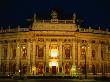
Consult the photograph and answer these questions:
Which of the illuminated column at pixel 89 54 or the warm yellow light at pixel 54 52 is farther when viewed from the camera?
the illuminated column at pixel 89 54

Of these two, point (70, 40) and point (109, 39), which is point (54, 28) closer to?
point (70, 40)

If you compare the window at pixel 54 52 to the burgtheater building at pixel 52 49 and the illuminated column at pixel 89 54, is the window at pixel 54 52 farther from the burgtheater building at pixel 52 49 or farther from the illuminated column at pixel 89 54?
the illuminated column at pixel 89 54

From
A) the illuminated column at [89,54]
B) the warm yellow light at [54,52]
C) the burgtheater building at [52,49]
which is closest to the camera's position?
the burgtheater building at [52,49]

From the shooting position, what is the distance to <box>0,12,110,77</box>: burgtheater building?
370 feet

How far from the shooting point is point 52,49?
372 feet

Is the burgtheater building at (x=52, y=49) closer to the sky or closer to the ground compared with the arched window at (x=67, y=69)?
closer to the sky

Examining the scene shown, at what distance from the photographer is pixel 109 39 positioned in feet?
397

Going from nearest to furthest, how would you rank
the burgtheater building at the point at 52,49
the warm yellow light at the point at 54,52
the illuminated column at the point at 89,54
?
the burgtheater building at the point at 52,49, the warm yellow light at the point at 54,52, the illuminated column at the point at 89,54

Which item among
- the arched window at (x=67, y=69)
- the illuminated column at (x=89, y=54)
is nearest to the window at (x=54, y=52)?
the arched window at (x=67, y=69)

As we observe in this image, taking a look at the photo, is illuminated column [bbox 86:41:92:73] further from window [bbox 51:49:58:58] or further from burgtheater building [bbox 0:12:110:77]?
window [bbox 51:49:58:58]

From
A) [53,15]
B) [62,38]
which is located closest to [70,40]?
[62,38]

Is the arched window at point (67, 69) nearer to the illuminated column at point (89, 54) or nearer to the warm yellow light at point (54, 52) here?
the warm yellow light at point (54, 52)

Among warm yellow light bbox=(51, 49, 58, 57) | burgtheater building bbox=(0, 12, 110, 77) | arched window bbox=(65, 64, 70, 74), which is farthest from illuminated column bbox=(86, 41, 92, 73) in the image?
warm yellow light bbox=(51, 49, 58, 57)

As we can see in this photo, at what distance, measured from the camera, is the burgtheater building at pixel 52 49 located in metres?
113
